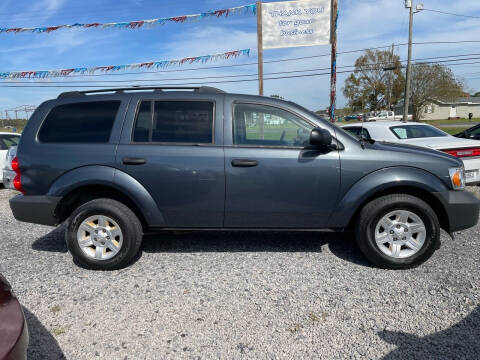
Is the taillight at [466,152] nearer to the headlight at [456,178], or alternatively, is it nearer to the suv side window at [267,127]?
the headlight at [456,178]

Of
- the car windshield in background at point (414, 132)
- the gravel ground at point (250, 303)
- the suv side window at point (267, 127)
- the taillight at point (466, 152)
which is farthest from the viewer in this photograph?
the car windshield in background at point (414, 132)

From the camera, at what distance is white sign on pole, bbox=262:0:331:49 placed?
9.81 meters

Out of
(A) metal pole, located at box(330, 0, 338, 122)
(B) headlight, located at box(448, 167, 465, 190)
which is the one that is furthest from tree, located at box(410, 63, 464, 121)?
(B) headlight, located at box(448, 167, 465, 190)

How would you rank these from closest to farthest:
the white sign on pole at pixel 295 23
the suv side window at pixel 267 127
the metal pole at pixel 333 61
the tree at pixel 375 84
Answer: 1. the suv side window at pixel 267 127
2. the metal pole at pixel 333 61
3. the white sign on pole at pixel 295 23
4. the tree at pixel 375 84

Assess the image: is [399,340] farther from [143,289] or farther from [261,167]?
[143,289]

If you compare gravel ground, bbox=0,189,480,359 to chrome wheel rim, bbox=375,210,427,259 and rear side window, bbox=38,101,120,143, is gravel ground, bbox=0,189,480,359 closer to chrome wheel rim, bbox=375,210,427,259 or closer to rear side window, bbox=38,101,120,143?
chrome wheel rim, bbox=375,210,427,259

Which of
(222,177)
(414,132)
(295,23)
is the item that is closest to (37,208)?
(222,177)

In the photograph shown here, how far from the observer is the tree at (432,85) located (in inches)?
1775

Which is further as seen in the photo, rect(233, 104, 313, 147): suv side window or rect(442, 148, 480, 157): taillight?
rect(442, 148, 480, 157): taillight

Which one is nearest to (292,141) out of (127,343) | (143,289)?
(143,289)

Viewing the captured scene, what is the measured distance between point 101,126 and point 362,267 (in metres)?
3.14

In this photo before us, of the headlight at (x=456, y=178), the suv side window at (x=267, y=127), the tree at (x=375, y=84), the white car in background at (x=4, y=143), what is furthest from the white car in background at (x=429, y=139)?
the tree at (x=375, y=84)

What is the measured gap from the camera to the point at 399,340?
2.35 m

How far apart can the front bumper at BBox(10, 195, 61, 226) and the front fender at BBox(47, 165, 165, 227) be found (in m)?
0.09
